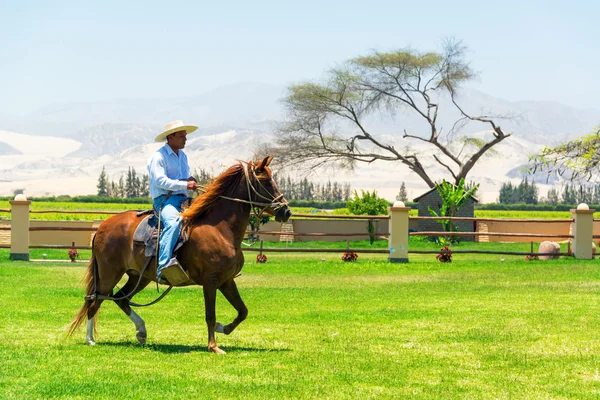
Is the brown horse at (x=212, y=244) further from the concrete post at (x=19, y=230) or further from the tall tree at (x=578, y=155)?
the tall tree at (x=578, y=155)

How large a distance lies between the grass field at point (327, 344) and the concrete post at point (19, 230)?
5874 millimetres

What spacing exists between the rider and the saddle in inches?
2.2

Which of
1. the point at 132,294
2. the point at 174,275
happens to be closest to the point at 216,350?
the point at 174,275

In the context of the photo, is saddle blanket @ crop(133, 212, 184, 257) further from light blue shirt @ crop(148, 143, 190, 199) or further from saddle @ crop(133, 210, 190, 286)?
light blue shirt @ crop(148, 143, 190, 199)

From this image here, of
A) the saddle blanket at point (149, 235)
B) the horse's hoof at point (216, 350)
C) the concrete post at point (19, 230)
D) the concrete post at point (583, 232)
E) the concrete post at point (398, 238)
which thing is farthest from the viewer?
the concrete post at point (583, 232)

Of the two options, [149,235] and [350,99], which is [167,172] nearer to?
[149,235]

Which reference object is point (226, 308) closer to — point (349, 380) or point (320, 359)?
point (320, 359)

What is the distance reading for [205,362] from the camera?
8539mm

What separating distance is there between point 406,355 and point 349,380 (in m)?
1.55

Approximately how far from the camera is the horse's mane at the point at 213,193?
9719 millimetres

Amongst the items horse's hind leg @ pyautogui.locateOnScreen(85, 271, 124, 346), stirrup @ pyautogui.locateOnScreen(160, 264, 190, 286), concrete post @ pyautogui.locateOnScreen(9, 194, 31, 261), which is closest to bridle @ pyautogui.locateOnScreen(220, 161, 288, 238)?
stirrup @ pyautogui.locateOnScreen(160, 264, 190, 286)

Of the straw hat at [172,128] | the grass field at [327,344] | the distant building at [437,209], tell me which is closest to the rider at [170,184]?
the straw hat at [172,128]

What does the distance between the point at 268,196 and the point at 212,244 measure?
2.59 feet

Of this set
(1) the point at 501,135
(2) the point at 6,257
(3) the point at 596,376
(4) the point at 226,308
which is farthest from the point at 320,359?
(1) the point at 501,135
